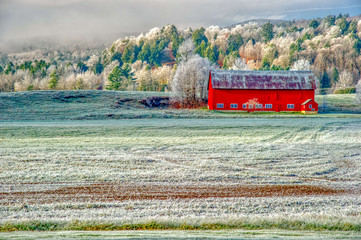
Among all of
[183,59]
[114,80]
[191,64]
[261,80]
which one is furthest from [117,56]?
[261,80]

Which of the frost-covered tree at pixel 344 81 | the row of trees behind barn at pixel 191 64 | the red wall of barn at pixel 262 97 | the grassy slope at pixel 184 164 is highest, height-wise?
the row of trees behind barn at pixel 191 64

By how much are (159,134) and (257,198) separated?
15.5m

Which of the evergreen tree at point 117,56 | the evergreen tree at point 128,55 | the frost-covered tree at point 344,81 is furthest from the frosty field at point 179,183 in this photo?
the evergreen tree at point 117,56

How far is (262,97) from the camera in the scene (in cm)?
5125

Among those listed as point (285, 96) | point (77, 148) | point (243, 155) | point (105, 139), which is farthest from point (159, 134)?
point (285, 96)

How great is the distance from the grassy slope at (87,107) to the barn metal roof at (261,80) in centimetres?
609

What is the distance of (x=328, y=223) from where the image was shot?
803 cm

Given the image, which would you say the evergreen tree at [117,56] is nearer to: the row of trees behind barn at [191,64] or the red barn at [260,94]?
the row of trees behind barn at [191,64]

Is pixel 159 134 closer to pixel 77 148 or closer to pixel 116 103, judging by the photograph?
pixel 77 148

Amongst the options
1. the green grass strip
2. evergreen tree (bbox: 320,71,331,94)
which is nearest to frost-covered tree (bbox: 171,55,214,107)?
the green grass strip

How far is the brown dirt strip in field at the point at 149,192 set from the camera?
10.4 metres

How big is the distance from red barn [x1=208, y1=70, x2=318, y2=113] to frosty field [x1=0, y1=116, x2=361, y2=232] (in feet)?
90.7

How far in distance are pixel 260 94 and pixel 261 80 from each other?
8.47ft

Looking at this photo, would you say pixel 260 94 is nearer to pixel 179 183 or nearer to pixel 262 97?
pixel 262 97
